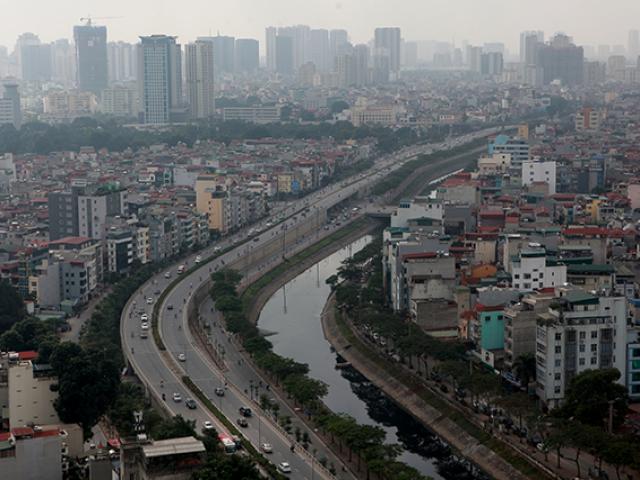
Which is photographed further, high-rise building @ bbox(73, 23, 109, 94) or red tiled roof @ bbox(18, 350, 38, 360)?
high-rise building @ bbox(73, 23, 109, 94)

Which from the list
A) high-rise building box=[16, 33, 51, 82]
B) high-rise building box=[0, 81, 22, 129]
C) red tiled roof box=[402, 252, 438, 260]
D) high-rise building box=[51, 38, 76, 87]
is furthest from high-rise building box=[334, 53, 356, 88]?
red tiled roof box=[402, 252, 438, 260]

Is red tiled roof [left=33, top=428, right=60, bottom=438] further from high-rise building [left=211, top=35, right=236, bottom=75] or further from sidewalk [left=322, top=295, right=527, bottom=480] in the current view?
high-rise building [left=211, top=35, right=236, bottom=75]

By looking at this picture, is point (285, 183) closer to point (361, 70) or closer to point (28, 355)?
point (28, 355)

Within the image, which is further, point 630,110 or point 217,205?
point 630,110

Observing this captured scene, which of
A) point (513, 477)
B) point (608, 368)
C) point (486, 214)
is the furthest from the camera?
point (486, 214)

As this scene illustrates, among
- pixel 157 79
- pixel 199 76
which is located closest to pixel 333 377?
pixel 157 79

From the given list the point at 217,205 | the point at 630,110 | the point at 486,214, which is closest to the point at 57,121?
the point at 630,110

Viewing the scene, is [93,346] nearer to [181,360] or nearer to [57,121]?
[181,360]
